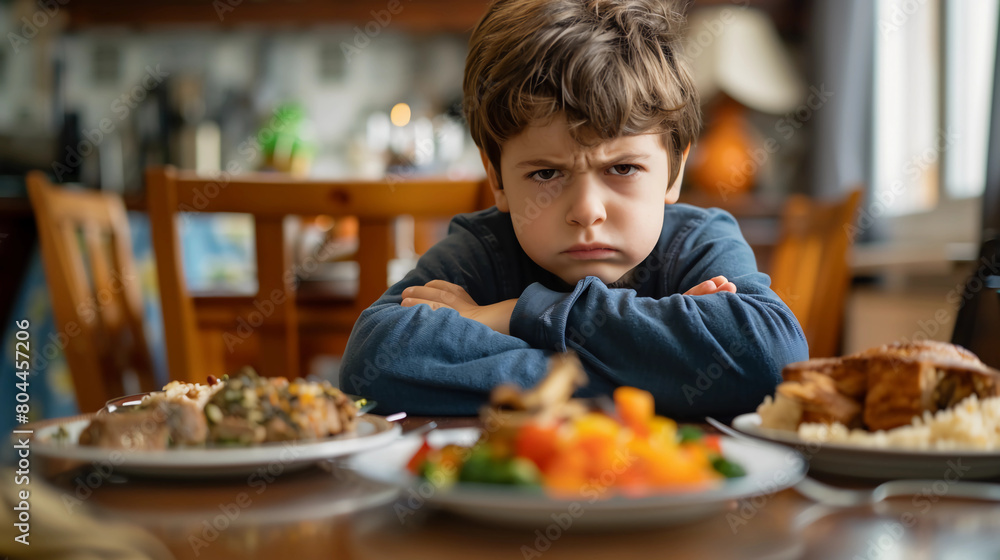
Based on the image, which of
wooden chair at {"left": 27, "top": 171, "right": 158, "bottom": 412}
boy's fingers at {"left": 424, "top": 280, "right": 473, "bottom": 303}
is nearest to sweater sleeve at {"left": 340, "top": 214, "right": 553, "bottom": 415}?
boy's fingers at {"left": 424, "top": 280, "right": 473, "bottom": 303}

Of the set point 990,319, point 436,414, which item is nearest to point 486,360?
point 436,414

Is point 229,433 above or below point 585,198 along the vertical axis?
below

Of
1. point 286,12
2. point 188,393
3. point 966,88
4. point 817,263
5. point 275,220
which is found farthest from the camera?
point 286,12

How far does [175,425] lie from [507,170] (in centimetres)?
53

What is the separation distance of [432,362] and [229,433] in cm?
28

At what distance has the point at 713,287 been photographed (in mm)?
805

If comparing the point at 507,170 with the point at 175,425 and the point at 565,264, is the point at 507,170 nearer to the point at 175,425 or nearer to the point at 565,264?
the point at 565,264

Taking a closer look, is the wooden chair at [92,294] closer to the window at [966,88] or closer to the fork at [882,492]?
the fork at [882,492]

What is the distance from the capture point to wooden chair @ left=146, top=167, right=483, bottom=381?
136cm

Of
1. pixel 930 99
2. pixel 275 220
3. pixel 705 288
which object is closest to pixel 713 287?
pixel 705 288

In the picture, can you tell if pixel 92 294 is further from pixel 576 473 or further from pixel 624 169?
pixel 576 473

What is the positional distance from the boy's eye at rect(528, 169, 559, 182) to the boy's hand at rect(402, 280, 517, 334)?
14 cm

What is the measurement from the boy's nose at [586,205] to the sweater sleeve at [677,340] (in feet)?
0.26

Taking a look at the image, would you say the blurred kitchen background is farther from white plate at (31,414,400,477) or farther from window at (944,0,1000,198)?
white plate at (31,414,400,477)
